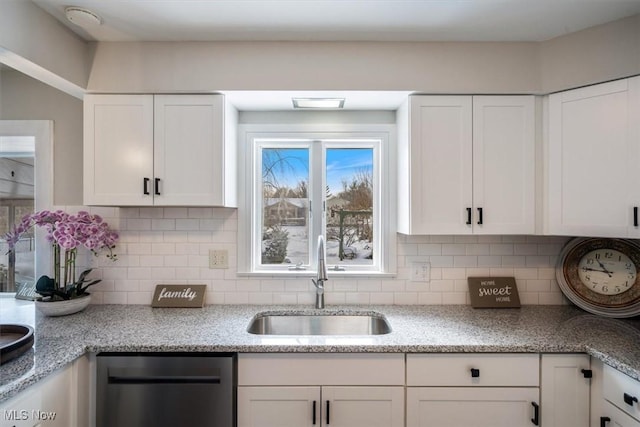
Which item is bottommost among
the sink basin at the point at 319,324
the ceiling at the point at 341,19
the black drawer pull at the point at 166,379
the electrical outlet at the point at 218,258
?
the black drawer pull at the point at 166,379

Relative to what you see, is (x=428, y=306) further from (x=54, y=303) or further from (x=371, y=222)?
(x=54, y=303)

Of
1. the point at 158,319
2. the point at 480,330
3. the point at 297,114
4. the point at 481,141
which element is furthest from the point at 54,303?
the point at 481,141

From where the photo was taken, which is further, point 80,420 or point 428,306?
point 428,306

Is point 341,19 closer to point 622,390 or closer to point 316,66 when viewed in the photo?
point 316,66

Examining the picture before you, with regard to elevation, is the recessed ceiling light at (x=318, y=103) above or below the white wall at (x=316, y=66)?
below

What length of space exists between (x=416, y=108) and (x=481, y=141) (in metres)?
0.39

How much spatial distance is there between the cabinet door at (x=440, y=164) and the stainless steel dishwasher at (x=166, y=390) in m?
1.21

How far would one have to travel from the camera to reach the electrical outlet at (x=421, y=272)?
2.04 m

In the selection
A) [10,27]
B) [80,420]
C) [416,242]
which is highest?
[10,27]

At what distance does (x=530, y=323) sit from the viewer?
5.51ft

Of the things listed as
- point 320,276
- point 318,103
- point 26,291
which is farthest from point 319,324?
point 26,291

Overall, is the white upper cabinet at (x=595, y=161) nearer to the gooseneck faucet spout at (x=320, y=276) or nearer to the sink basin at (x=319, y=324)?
the sink basin at (x=319, y=324)

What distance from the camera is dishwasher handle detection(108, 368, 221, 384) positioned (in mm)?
1404

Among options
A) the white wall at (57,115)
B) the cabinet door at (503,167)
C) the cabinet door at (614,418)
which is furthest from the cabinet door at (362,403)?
the white wall at (57,115)
